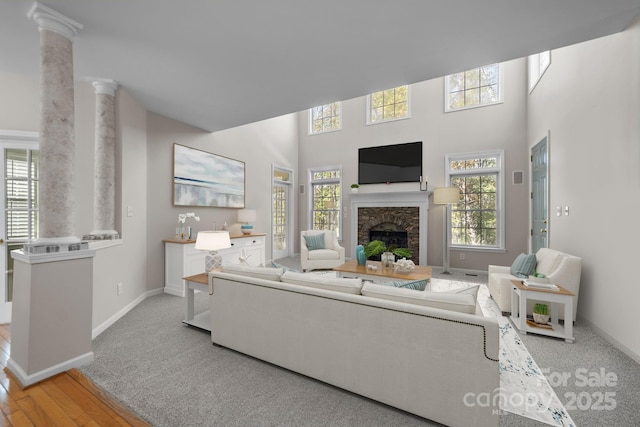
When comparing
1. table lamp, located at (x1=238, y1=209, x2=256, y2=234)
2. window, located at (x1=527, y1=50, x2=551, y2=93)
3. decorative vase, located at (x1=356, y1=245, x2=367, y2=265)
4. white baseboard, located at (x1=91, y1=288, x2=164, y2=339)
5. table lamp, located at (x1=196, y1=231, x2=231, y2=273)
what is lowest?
white baseboard, located at (x1=91, y1=288, x2=164, y2=339)

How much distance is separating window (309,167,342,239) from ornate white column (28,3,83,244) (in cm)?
534

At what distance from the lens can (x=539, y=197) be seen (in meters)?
4.52

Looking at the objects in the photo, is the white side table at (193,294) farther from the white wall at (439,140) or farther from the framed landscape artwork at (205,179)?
the white wall at (439,140)

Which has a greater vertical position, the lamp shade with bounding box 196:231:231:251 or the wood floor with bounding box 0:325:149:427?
the lamp shade with bounding box 196:231:231:251

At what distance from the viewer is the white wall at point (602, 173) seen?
2.27 m

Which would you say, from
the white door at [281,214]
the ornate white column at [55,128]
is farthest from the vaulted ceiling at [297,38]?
the white door at [281,214]

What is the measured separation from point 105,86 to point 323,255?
13.1 ft

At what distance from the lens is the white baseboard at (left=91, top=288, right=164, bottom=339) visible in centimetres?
266

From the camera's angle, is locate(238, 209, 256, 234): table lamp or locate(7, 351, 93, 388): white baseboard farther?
locate(238, 209, 256, 234): table lamp

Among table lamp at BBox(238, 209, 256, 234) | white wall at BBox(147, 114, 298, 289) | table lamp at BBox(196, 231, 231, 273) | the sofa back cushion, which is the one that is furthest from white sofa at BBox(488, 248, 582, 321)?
white wall at BBox(147, 114, 298, 289)

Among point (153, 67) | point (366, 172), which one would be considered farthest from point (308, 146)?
point (153, 67)

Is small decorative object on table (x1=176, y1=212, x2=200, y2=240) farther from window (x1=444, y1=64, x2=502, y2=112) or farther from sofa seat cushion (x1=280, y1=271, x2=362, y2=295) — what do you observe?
window (x1=444, y1=64, x2=502, y2=112)

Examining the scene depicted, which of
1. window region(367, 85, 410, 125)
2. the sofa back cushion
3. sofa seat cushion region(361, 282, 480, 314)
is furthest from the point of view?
window region(367, 85, 410, 125)

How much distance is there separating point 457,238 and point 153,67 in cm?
596
